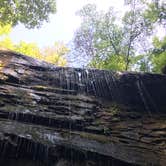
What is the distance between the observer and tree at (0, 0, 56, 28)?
19.6m

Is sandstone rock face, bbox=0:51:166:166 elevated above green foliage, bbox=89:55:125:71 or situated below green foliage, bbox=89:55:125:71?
below

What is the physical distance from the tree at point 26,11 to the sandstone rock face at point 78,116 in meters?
7.09

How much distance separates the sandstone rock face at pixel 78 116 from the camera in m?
9.03

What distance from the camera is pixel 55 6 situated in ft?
66.4

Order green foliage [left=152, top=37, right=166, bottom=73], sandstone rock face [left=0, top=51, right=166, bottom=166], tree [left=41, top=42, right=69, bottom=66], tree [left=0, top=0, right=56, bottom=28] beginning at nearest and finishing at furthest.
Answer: sandstone rock face [left=0, top=51, right=166, bottom=166] < green foliage [left=152, top=37, right=166, bottom=73] < tree [left=0, top=0, right=56, bottom=28] < tree [left=41, top=42, right=69, bottom=66]

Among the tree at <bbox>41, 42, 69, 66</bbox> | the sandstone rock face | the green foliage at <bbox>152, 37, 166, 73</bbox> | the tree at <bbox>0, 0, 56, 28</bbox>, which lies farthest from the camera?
the tree at <bbox>41, 42, 69, 66</bbox>

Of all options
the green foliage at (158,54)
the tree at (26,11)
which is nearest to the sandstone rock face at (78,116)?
the green foliage at (158,54)

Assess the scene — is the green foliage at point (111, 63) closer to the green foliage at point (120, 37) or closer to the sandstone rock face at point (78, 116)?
the green foliage at point (120, 37)

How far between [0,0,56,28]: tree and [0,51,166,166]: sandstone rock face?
23.3ft

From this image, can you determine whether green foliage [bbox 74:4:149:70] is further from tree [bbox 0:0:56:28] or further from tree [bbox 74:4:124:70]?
tree [bbox 0:0:56:28]

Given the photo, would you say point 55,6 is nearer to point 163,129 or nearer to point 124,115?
point 124,115

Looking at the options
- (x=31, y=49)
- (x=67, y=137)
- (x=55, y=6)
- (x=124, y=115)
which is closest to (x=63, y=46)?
(x=31, y=49)

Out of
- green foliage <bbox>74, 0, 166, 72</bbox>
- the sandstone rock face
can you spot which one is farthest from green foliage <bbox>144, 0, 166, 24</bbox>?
the sandstone rock face

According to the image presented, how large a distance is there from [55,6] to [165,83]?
10493mm
